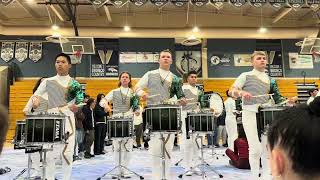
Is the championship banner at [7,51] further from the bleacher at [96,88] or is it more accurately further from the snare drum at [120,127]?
the snare drum at [120,127]

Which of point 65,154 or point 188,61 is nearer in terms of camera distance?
point 65,154

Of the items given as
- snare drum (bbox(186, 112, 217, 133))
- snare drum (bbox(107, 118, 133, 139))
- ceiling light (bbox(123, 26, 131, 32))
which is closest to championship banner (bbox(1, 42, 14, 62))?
ceiling light (bbox(123, 26, 131, 32))

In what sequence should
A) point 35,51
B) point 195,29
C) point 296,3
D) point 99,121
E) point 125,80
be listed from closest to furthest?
point 125,80
point 99,121
point 296,3
point 195,29
point 35,51

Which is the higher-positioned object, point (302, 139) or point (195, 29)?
point (195, 29)

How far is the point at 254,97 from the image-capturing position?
5.25 meters

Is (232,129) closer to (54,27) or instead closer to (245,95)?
(245,95)

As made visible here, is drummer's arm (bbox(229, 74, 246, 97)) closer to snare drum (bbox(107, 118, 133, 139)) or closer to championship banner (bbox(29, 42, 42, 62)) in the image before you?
snare drum (bbox(107, 118, 133, 139))

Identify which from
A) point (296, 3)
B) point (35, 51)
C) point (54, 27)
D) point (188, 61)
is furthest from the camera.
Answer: point (188, 61)

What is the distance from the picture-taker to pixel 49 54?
64.2ft

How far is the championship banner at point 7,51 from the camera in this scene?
19.3 meters

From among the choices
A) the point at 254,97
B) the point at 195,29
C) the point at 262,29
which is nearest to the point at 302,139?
the point at 254,97

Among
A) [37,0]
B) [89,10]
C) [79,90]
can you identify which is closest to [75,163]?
[79,90]

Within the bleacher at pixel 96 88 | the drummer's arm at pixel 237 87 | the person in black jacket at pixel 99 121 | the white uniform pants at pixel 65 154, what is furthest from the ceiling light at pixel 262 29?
the white uniform pants at pixel 65 154

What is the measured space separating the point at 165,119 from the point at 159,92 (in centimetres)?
56
